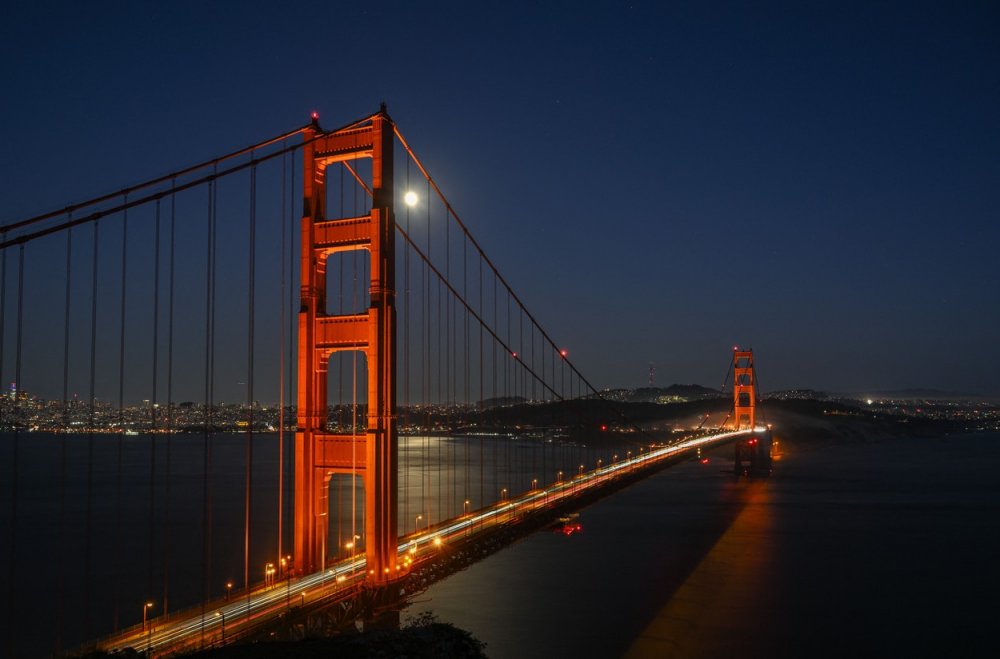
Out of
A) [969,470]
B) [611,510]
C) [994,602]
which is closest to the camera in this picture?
[994,602]

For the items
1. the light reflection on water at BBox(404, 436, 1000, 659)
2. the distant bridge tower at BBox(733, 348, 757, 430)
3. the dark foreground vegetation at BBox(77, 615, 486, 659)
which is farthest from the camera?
the distant bridge tower at BBox(733, 348, 757, 430)

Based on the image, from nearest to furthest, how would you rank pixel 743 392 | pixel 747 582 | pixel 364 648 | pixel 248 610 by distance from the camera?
pixel 364 648 < pixel 248 610 < pixel 747 582 < pixel 743 392

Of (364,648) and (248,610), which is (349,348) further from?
(364,648)

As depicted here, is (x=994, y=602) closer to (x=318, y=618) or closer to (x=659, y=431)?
(x=318, y=618)

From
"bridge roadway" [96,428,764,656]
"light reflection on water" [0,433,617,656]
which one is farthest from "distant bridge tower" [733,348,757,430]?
"bridge roadway" [96,428,764,656]

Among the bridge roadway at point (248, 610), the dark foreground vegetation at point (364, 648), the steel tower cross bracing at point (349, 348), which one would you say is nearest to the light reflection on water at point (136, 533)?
the bridge roadway at point (248, 610)

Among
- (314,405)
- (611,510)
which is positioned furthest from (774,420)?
(314,405)

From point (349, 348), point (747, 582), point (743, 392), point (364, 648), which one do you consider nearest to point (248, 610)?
point (364, 648)

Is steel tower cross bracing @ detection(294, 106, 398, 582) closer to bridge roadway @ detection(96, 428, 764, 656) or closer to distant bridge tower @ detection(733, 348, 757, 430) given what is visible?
bridge roadway @ detection(96, 428, 764, 656)
